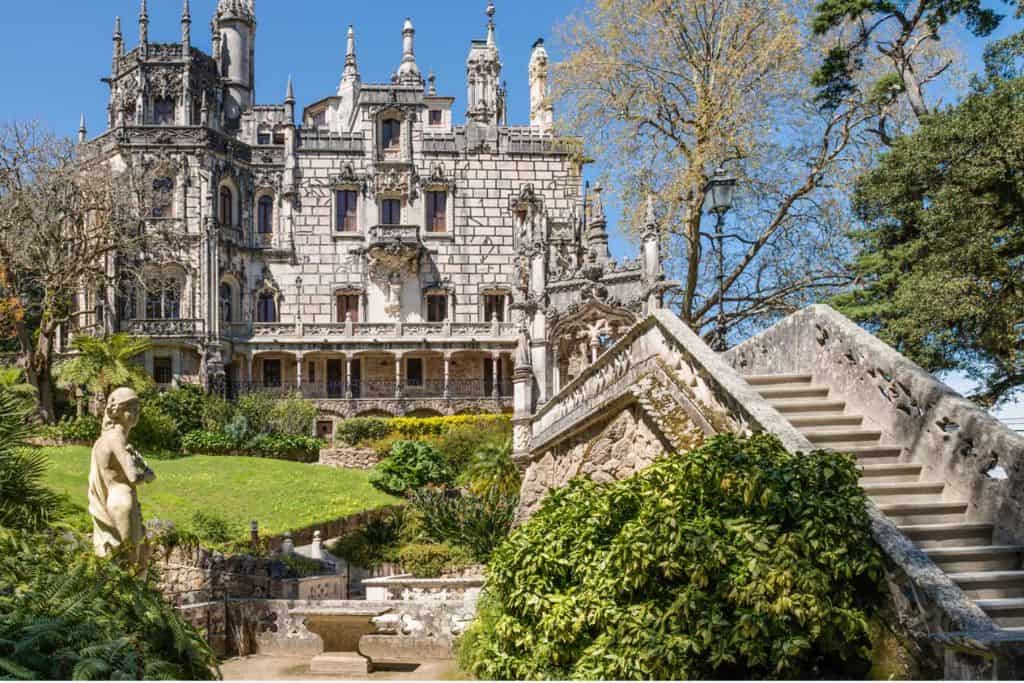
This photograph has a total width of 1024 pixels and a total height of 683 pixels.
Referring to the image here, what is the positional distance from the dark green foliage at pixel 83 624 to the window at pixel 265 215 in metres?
42.0

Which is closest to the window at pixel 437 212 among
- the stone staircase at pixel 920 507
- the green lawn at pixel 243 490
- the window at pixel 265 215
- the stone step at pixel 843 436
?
the window at pixel 265 215

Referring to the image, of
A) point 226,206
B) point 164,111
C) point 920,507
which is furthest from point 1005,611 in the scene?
point 164,111

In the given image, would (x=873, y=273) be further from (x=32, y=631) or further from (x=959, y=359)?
(x=32, y=631)

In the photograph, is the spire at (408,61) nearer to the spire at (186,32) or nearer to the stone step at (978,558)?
the spire at (186,32)

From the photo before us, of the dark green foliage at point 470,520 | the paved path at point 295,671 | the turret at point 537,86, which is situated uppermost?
the turret at point 537,86

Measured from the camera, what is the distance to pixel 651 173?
82.9 ft

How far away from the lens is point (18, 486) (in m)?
12.5

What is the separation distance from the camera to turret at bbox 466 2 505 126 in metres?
57.4

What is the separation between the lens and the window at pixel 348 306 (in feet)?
165

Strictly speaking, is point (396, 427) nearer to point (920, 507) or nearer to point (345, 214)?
point (345, 214)

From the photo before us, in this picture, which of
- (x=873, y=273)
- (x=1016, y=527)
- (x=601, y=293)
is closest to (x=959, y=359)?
(x=873, y=273)

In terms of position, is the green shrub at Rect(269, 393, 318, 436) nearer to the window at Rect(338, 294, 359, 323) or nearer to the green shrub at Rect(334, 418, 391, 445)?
the green shrub at Rect(334, 418, 391, 445)

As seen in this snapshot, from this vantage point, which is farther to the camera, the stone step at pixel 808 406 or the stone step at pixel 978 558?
the stone step at pixel 808 406

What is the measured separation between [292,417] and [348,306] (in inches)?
360
